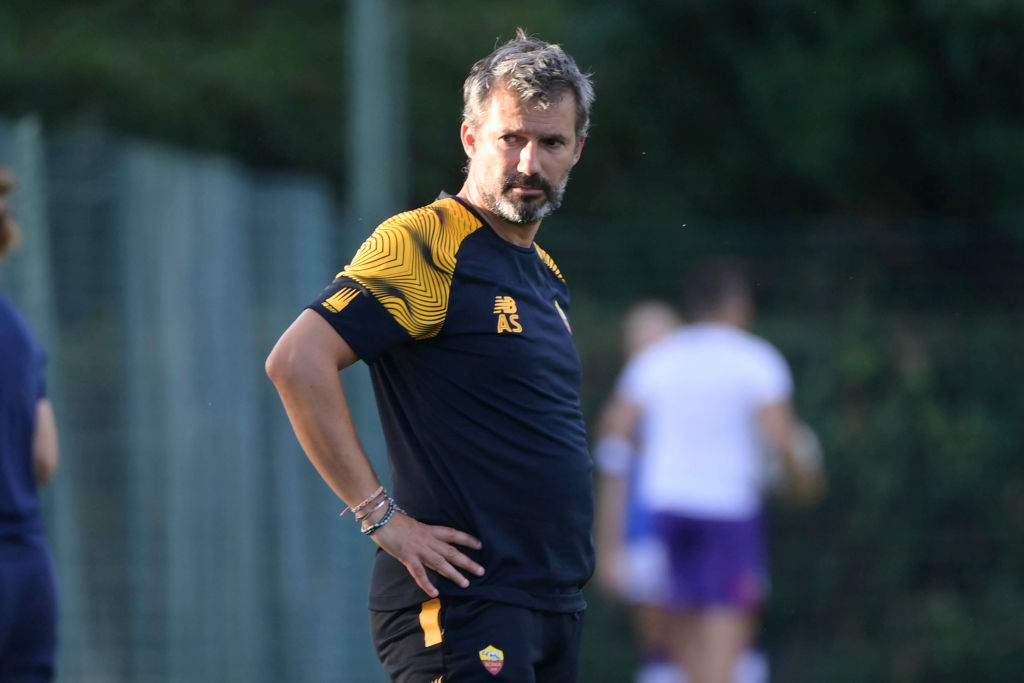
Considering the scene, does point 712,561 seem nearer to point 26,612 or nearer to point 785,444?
point 785,444

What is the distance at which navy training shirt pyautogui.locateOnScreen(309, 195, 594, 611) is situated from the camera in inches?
127

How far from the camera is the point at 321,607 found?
26.7ft

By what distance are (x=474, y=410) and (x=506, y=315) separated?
0.72 ft

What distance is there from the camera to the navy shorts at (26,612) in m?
3.88

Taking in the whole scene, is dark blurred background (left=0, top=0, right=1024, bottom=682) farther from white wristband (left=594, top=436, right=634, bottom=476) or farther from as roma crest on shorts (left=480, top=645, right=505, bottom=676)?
as roma crest on shorts (left=480, top=645, right=505, bottom=676)

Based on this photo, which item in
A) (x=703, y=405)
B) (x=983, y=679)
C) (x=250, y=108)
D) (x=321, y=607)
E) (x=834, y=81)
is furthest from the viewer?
(x=250, y=108)

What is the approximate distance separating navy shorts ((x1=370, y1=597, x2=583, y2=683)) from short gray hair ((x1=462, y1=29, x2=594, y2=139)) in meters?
1.10

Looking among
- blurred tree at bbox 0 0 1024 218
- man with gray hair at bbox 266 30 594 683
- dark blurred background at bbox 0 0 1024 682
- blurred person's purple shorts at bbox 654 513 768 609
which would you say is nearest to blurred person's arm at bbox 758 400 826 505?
blurred person's purple shorts at bbox 654 513 768 609

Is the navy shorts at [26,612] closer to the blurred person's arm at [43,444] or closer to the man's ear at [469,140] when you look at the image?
the blurred person's arm at [43,444]

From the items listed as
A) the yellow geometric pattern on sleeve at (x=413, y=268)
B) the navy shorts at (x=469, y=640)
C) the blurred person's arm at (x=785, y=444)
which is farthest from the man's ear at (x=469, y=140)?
the blurred person's arm at (x=785, y=444)

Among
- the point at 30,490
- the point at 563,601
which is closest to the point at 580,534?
the point at 563,601

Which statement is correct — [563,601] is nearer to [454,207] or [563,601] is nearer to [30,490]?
[454,207]

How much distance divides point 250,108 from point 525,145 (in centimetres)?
1048

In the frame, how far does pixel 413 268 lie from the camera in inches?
125
